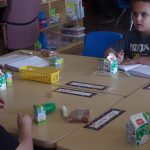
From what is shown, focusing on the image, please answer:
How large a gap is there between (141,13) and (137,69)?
0.40m

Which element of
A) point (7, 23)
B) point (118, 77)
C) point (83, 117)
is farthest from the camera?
point (7, 23)

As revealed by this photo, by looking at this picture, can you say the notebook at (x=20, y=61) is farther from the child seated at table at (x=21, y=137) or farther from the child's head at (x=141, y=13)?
the child seated at table at (x=21, y=137)

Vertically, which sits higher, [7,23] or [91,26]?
[7,23]

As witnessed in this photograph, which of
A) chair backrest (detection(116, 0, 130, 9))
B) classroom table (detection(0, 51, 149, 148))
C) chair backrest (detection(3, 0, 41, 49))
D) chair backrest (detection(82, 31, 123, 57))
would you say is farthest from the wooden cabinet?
classroom table (detection(0, 51, 149, 148))

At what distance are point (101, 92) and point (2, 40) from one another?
2.35 meters

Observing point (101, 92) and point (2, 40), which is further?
point (2, 40)

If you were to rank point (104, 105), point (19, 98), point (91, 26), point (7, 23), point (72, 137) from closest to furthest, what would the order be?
1. point (72, 137)
2. point (104, 105)
3. point (19, 98)
4. point (7, 23)
5. point (91, 26)

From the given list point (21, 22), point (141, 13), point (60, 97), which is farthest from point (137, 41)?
point (21, 22)

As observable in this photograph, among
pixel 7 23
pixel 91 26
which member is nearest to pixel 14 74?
pixel 7 23

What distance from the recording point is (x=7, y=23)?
3.77 metres

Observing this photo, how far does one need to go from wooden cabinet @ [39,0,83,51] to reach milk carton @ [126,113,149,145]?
328cm

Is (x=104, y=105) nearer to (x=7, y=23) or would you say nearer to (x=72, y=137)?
(x=72, y=137)

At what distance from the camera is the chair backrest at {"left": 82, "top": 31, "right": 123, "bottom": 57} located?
9.19 feet

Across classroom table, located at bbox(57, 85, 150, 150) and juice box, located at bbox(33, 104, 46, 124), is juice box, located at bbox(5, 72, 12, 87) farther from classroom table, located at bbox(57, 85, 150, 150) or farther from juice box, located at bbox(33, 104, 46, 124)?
classroom table, located at bbox(57, 85, 150, 150)
